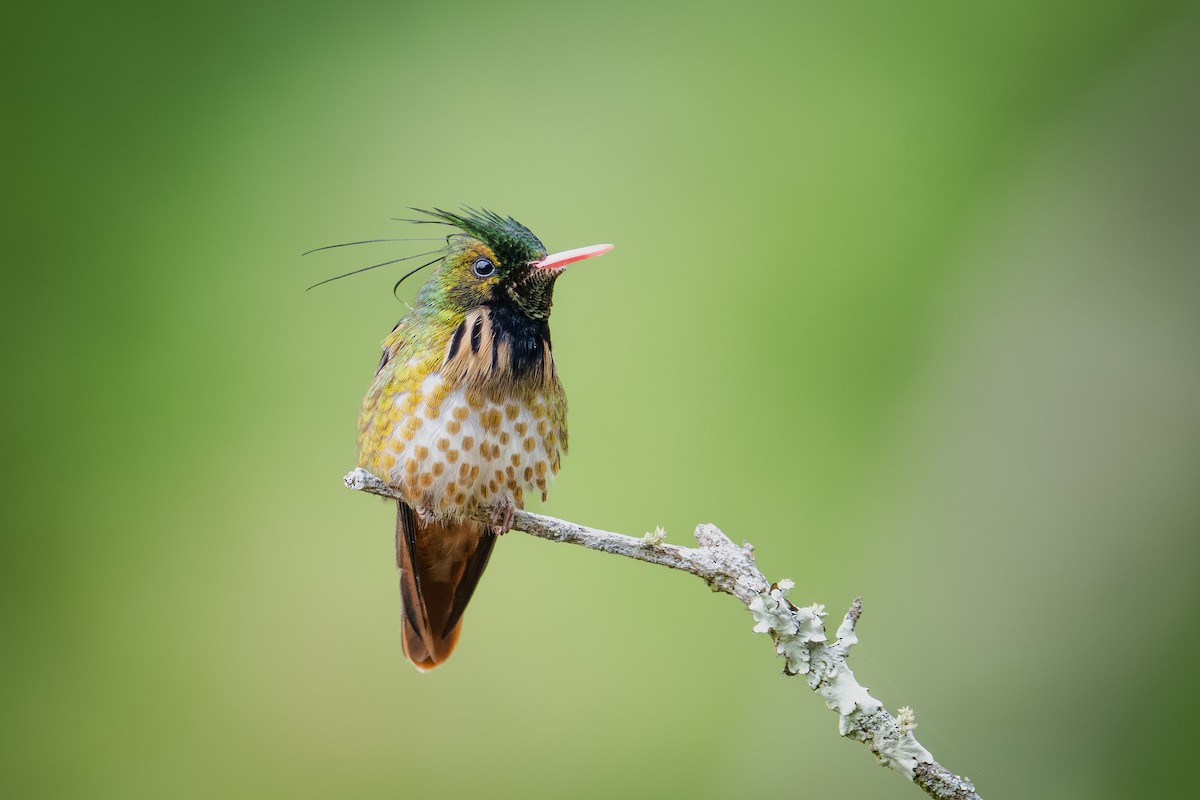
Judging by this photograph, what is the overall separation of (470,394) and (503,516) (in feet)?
0.93

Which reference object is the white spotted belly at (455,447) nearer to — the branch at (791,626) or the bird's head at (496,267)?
the bird's head at (496,267)

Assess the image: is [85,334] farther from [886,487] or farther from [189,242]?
[886,487]

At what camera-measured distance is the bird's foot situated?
242 cm

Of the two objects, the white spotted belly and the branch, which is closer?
the branch

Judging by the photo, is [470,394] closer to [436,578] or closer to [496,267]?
[496,267]

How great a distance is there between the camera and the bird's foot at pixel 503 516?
2418 millimetres

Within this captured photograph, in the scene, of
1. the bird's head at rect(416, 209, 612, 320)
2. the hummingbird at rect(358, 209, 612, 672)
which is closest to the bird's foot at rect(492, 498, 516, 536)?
the hummingbird at rect(358, 209, 612, 672)

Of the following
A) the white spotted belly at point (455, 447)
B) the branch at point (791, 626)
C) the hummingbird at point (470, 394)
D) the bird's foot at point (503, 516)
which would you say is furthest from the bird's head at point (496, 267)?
the branch at point (791, 626)

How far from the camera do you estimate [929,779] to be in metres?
1.77

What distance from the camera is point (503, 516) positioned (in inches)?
96.3

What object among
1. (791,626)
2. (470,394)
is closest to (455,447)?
(470,394)

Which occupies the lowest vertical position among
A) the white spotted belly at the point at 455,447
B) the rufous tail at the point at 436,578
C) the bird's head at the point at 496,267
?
the rufous tail at the point at 436,578

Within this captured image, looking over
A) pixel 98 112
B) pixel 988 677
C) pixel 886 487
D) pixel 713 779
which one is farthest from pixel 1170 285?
pixel 98 112

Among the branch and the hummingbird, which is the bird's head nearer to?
the hummingbird
